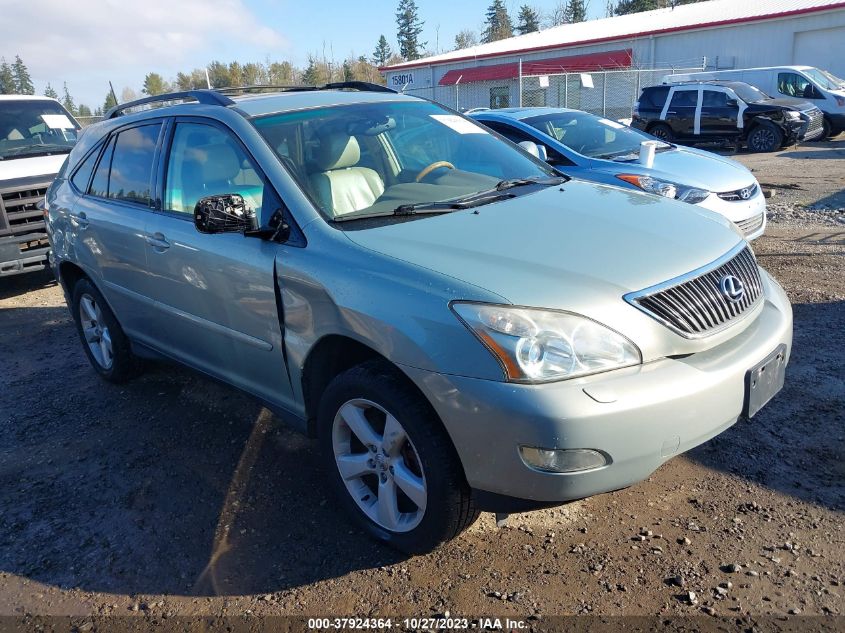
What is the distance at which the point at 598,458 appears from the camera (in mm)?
2275

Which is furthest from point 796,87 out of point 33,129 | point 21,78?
point 21,78

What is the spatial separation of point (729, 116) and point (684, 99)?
1196mm

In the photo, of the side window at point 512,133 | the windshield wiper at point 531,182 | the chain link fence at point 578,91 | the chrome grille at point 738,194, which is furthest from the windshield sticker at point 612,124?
the chain link fence at point 578,91

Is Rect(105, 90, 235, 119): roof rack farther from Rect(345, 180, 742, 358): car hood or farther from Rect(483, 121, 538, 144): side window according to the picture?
Rect(483, 121, 538, 144): side window

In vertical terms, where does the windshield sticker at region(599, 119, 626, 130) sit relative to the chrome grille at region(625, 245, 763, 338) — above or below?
above

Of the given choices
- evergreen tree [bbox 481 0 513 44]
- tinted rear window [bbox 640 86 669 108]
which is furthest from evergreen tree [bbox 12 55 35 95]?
tinted rear window [bbox 640 86 669 108]

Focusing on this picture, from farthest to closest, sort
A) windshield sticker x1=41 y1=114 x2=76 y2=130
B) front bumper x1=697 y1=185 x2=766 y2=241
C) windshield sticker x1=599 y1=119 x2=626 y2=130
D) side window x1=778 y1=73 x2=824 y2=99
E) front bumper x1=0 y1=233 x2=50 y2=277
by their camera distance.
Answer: side window x1=778 y1=73 x2=824 y2=99
windshield sticker x1=41 y1=114 x2=76 y2=130
windshield sticker x1=599 y1=119 x2=626 y2=130
front bumper x1=0 y1=233 x2=50 y2=277
front bumper x1=697 y1=185 x2=766 y2=241

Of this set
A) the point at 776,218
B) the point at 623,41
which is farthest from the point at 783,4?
the point at 776,218

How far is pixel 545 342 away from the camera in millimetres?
2297

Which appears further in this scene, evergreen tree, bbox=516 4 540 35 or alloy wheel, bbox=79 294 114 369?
evergreen tree, bbox=516 4 540 35

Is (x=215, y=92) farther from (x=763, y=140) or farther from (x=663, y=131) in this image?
(x=663, y=131)

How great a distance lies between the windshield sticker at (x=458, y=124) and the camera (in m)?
4.03

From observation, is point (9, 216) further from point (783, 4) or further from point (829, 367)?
point (783, 4)

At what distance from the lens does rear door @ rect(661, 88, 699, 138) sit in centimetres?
1742
